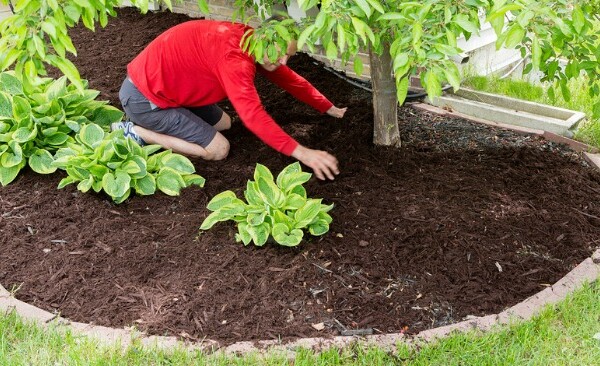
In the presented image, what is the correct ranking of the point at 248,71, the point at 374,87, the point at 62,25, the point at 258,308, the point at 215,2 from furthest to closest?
the point at 215,2 → the point at 374,87 → the point at 248,71 → the point at 258,308 → the point at 62,25

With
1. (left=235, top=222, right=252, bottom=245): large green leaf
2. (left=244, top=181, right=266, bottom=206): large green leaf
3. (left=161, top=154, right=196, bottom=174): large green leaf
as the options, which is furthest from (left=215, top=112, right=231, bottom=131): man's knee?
(left=235, top=222, right=252, bottom=245): large green leaf

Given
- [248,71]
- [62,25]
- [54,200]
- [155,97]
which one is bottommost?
[54,200]

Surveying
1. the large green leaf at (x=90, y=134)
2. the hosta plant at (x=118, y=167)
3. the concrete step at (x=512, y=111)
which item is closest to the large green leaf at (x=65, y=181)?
the hosta plant at (x=118, y=167)

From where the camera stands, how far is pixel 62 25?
285 centimetres

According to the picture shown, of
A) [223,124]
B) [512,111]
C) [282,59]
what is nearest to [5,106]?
[223,124]

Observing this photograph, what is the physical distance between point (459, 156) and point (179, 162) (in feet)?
5.76

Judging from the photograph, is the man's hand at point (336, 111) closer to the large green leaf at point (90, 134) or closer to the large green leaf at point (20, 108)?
the large green leaf at point (90, 134)

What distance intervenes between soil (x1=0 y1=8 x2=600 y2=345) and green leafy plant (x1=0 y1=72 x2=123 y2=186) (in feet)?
0.44

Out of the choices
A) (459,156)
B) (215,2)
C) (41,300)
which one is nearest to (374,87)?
(459,156)

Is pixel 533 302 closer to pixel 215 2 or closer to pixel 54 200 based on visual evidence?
pixel 54 200

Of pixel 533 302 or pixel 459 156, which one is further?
pixel 459 156

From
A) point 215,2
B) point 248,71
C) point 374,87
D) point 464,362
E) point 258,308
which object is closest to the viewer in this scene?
point 464,362

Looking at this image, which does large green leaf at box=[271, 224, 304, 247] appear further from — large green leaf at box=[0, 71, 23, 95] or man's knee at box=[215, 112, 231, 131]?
large green leaf at box=[0, 71, 23, 95]

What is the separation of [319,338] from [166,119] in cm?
207
